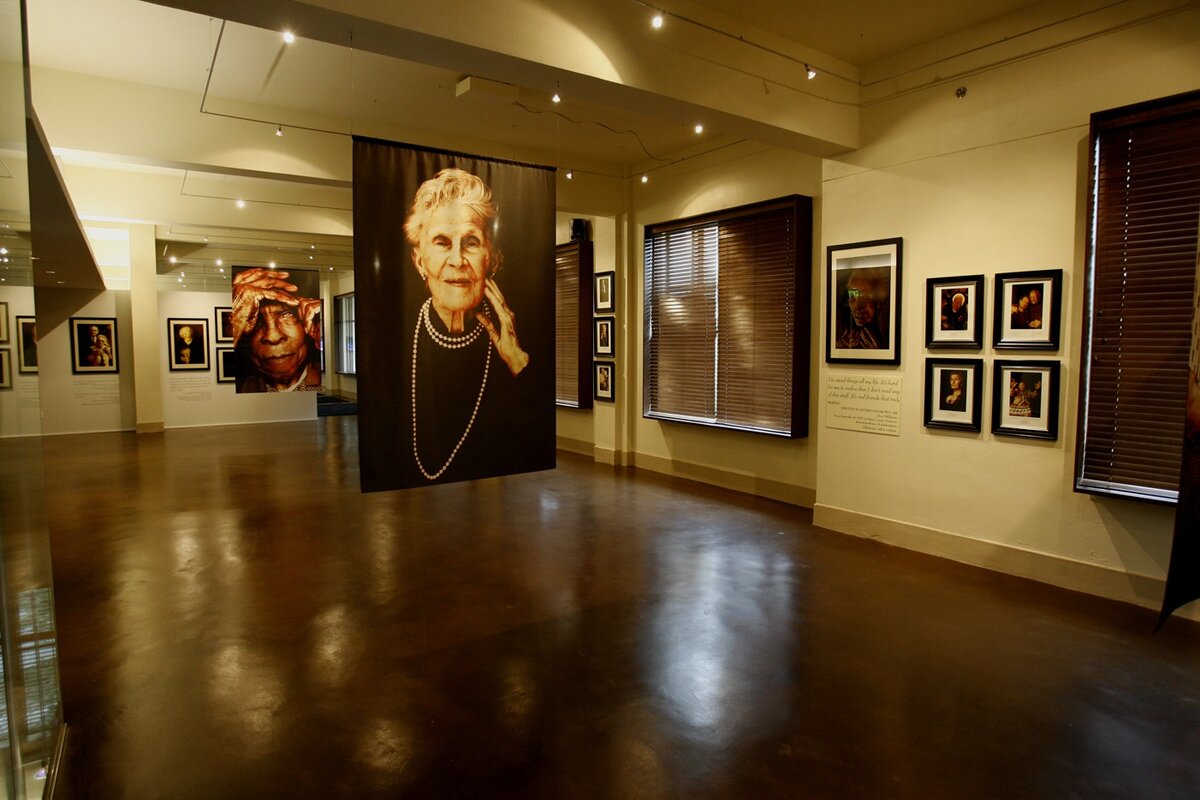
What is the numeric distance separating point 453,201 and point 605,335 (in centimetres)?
574

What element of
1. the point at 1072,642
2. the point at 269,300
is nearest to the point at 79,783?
the point at 1072,642

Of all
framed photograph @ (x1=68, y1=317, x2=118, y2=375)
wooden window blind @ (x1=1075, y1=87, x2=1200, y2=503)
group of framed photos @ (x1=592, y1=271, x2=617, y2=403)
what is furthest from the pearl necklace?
framed photograph @ (x1=68, y1=317, x2=118, y2=375)

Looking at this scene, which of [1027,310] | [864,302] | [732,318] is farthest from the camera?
[732,318]

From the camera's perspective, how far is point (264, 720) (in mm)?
3100

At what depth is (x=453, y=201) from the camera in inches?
162

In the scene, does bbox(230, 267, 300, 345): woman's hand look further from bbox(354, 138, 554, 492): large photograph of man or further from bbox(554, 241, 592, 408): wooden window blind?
bbox(354, 138, 554, 492): large photograph of man

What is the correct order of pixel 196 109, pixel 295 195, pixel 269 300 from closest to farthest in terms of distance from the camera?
pixel 196 109 → pixel 295 195 → pixel 269 300

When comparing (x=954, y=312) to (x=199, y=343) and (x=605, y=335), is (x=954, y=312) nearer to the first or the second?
(x=605, y=335)

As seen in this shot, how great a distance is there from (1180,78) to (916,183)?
1683mm

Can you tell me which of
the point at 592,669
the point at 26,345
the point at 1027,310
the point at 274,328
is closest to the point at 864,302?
the point at 1027,310

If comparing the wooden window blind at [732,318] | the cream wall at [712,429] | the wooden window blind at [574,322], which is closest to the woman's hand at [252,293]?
the wooden window blind at [574,322]

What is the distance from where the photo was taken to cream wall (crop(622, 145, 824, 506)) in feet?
23.3

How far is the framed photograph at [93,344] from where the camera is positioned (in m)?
13.2

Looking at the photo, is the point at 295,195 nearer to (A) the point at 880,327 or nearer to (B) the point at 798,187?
(B) the point at 798,187
